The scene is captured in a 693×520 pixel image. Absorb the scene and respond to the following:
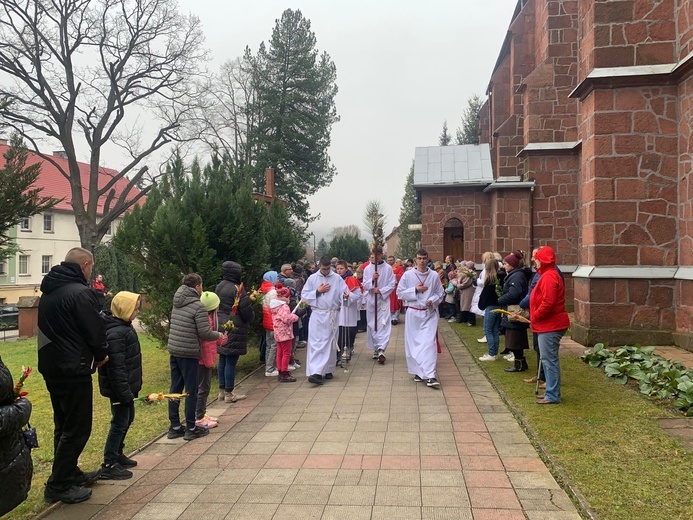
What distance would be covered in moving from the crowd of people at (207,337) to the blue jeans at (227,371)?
1 cm

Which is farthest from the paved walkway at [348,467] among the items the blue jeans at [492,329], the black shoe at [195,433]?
the blue jeans at [492,329]

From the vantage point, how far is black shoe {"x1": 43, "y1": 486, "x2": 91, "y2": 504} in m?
4.39

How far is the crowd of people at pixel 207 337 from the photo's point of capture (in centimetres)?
432

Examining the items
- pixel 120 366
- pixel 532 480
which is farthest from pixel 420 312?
pixel 120 366

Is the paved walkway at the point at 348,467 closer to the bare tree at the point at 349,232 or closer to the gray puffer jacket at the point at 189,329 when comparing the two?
the gray puffer jacket at the point at 189,329

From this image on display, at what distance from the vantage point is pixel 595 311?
9773mm

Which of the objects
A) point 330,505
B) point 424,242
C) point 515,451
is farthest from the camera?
point 424,242

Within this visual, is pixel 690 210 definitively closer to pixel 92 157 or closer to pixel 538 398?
pixel 538 398

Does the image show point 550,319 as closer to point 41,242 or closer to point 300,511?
point 300,511

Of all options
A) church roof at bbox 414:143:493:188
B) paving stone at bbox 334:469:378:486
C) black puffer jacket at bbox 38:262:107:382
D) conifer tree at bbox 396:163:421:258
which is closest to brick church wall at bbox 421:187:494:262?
church roof at bbox 414:143:493:188

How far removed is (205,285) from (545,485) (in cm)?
626

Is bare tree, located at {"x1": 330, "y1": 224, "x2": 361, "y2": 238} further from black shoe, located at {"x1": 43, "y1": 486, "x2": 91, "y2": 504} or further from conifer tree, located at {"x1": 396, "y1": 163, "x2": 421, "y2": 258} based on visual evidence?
black shoe, located at {"x1": 43, "y1": 486, "x2": 91, "y2": 504}

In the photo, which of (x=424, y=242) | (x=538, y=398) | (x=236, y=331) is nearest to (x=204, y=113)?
(x=424, y=242)

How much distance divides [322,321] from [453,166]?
53.2 ft
